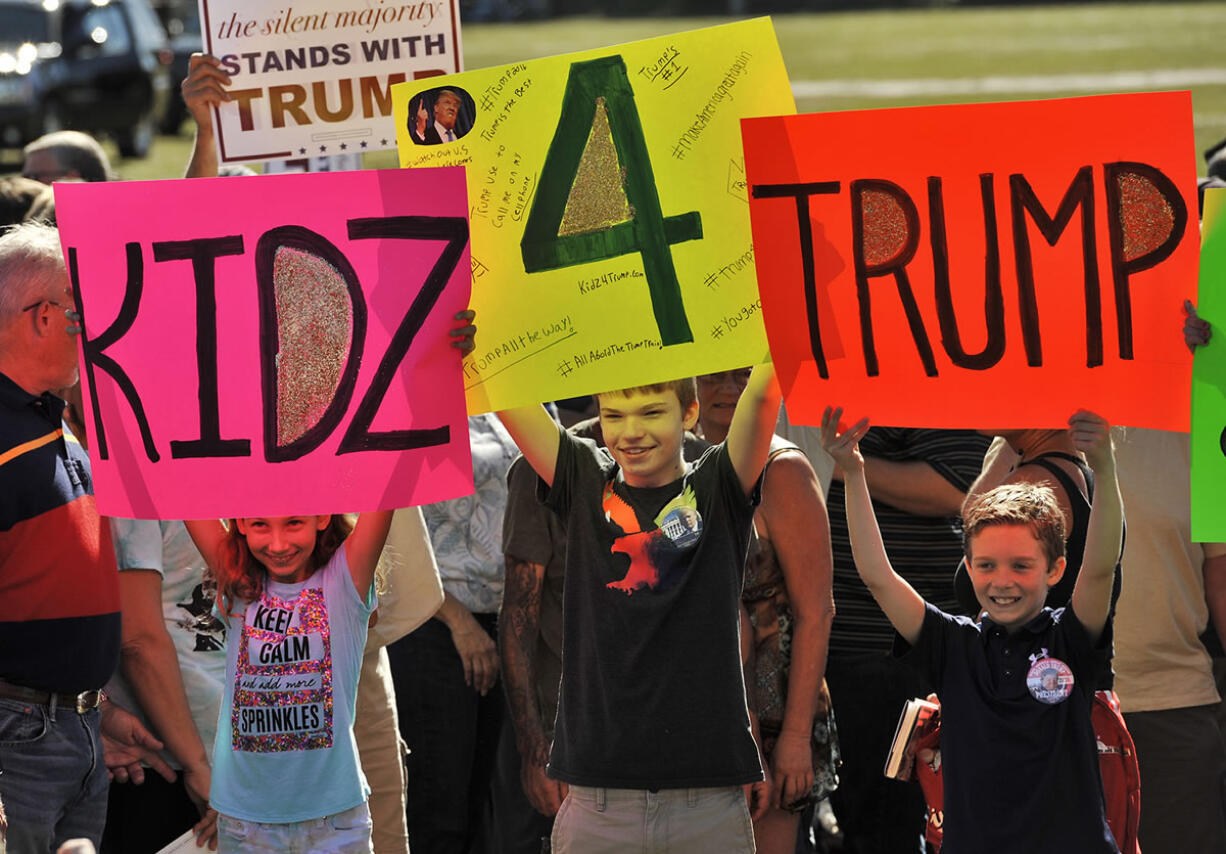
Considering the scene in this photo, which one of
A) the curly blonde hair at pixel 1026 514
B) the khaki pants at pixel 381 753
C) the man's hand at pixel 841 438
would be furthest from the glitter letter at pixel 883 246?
the khaki pants at pixel 381 753

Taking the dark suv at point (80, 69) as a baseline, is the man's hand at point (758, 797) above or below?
below

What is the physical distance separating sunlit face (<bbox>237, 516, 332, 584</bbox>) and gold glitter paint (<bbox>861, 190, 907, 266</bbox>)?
130cm

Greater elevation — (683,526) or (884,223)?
(884,223)

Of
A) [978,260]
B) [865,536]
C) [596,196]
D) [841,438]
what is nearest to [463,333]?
[596,196]

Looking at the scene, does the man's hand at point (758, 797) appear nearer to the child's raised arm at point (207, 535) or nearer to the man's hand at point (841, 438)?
the man's hand at point (841, 438)

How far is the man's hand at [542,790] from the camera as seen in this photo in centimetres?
428

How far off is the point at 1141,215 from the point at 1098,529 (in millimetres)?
611

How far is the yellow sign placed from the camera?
3592 millimetres

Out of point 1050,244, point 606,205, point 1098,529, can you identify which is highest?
point 606,205

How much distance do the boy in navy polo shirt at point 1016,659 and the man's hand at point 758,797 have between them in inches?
25.4

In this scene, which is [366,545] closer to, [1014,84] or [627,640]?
[627,640]

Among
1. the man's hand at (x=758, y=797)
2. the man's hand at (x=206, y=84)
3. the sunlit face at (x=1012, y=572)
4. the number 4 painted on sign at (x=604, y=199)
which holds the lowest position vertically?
the man's hand at (x=758, y=797)

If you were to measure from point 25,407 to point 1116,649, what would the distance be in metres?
2.69

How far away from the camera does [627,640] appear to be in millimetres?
3672
